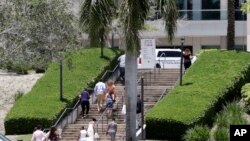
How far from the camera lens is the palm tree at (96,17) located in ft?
101

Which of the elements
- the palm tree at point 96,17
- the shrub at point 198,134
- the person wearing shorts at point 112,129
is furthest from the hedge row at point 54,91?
the shrub at point 198,134

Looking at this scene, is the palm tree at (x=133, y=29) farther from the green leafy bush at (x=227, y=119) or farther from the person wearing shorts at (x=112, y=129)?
the green leafy bush at (x=227, y=119)

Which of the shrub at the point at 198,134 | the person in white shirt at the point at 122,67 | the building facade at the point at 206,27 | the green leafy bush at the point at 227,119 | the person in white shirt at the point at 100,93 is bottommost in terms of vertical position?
the shrub at the point at 198,134

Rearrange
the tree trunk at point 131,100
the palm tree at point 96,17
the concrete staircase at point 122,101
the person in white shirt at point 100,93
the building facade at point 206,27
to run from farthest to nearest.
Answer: the building facade at point 206,27, the person in white shirt at point 100,93, the concrete staircase at point 122,101, the tree trunk at point 131,100, the palm tree at point 96,17

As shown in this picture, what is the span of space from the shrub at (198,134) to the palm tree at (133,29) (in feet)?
6.49

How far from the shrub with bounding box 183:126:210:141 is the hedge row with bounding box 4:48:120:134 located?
5.42 m

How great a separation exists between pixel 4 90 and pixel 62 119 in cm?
626

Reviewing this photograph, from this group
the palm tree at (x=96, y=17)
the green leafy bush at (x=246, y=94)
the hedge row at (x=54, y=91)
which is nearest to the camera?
the palm tree at (x=96, y=17)

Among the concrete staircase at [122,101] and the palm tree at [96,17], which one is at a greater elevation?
the palm tree at [96,17]

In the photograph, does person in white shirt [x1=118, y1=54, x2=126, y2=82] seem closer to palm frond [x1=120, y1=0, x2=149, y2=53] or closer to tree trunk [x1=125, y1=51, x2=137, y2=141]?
tree trunk [x1=125, y1=51, x2=137, y2=141]

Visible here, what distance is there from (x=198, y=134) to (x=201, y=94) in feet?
13.1

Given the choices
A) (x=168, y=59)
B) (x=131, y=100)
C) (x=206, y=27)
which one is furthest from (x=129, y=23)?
(x=206, y=27)

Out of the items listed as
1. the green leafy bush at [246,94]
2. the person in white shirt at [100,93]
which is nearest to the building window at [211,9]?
the person in white shirt at [100,93]

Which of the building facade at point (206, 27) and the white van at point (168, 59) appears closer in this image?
the white van at point (168, 59)
